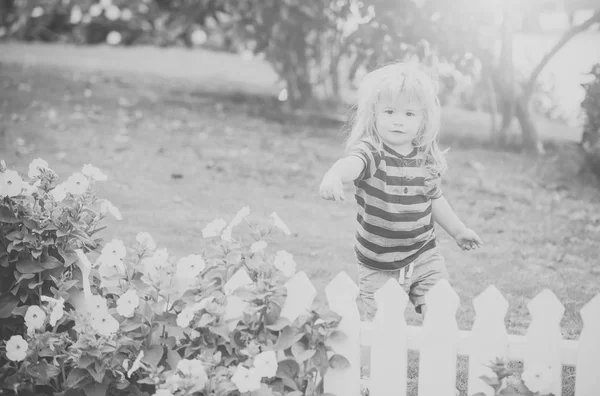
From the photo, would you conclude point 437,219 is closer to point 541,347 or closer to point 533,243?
A: point 541,347

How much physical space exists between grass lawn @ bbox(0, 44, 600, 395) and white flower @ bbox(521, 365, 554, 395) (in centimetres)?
76

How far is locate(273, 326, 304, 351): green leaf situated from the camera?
2.43 m

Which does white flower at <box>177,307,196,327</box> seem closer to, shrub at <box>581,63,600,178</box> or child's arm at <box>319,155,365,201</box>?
child's arm at <box>319,155,365,201</box>

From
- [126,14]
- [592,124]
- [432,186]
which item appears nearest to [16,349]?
[432,186]

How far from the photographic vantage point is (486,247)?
4.93 meters

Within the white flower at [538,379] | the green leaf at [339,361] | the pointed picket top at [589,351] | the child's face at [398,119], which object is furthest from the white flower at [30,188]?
the pointed picket top at [589,351]

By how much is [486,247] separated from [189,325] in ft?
9.44

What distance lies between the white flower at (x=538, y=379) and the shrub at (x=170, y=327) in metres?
0.61

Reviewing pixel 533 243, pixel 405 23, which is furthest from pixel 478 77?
pixel 533 243

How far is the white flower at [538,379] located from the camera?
241 centimetres

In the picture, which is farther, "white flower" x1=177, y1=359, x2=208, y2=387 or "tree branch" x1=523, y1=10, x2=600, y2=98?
"tree branch" x1=523, y1=10, x2=600, y2=98

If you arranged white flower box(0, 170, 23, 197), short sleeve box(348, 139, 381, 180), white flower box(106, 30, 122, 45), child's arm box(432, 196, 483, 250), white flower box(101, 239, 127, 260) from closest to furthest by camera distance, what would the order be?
white flower box(101, 239, 127, 260), white flower box(0, 170, 23, 197), short sleeve box(348, 139, 381, 180), child's arm box(432, 196, 483, 250), white flower box(106, 30, 122, 45)

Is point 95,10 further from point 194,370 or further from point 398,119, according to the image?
point 194,370

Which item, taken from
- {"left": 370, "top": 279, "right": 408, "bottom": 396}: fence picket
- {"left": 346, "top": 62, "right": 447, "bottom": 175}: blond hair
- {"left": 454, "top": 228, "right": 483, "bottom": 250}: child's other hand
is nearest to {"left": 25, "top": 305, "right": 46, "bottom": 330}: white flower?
{"left": 370, "top": 279, "right": 408, "bottom": 396}: fence picket
